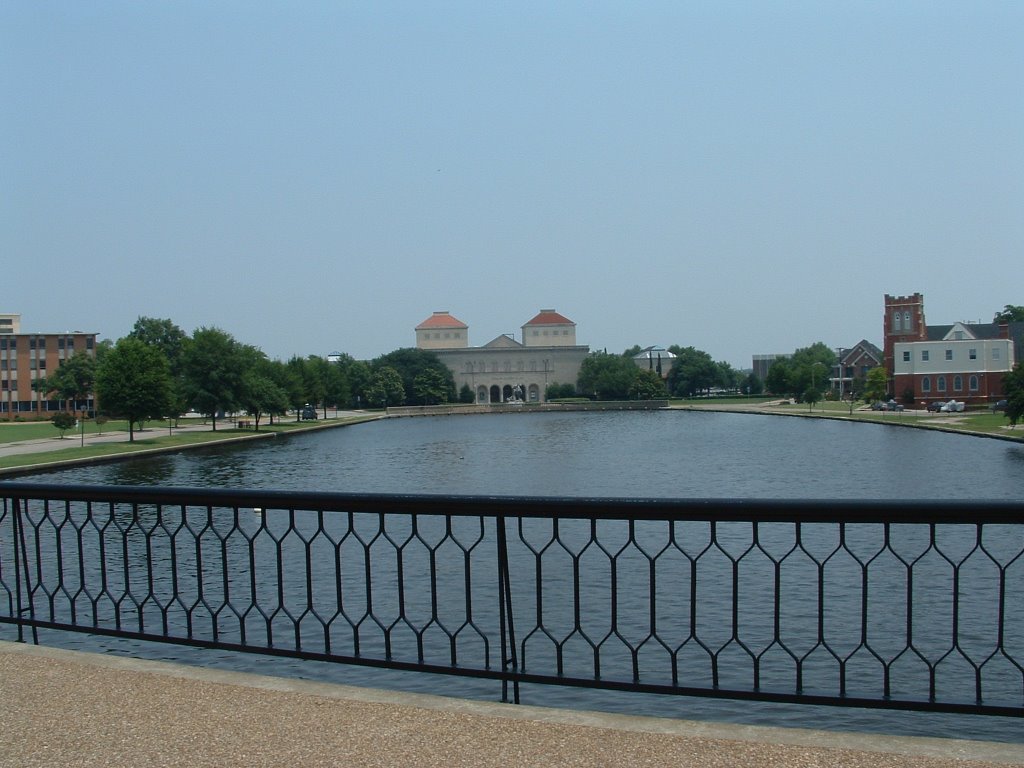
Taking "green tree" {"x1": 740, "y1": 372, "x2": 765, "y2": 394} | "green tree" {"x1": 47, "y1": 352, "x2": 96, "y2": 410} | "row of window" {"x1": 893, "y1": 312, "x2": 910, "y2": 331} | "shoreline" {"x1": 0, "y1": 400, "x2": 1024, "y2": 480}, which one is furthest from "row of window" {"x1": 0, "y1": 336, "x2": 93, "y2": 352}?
"green tree" {"x1": 740, "y1": 372, "x2": 765, "y2": 394}

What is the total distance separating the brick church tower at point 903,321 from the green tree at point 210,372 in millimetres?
75462

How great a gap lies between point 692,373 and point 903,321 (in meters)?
62.0

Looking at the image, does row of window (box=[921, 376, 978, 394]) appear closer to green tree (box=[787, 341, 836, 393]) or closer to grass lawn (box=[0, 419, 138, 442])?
green tree (box=[787, 341, 836, 393])

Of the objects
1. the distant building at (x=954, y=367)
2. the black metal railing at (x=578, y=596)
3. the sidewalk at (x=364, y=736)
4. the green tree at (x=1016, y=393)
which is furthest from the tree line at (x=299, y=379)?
the sidewalk at (x=364, y=736)

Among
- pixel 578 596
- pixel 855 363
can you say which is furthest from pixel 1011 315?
pixel 578 596

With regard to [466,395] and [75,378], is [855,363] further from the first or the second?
[75,378]

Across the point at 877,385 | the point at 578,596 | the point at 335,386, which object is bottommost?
the point at 877,385

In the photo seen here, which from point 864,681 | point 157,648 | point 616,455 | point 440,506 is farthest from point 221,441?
point 440,506

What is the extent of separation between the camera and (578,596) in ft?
20.0

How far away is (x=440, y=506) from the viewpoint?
18.9 ft

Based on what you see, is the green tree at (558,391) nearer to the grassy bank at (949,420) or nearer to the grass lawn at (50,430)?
the grassy bank at (949,420)

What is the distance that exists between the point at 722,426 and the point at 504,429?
20398mm

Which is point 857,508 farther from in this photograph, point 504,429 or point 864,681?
point 504,429

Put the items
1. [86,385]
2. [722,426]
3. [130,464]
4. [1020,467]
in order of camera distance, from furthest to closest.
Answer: [86,385] → [722,426] → [130,464] → [1020,467]
